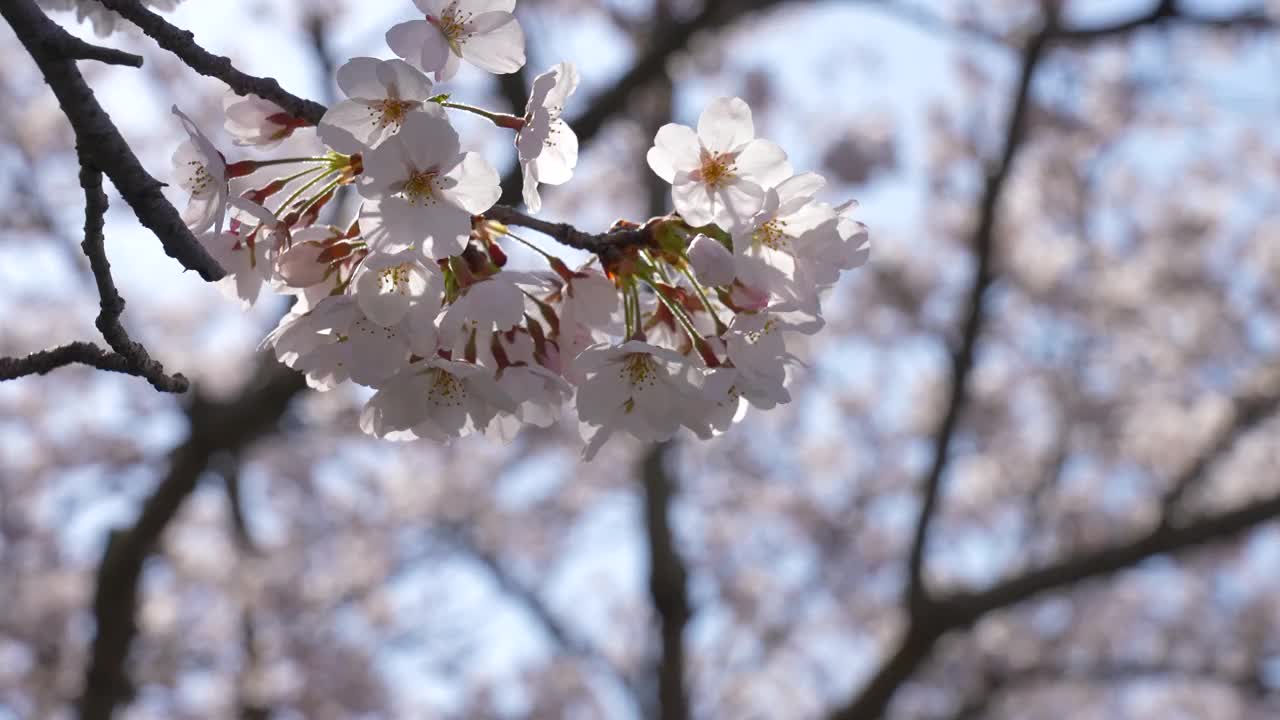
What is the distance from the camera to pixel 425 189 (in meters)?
1.04

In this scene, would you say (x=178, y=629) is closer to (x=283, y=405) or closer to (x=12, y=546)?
(x=12, y=546)

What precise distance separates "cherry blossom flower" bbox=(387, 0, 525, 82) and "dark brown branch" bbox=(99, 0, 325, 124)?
14cm

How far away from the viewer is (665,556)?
4.58 meters

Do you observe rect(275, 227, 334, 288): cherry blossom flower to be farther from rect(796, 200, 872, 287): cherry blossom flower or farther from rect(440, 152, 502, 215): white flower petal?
rect(796, 200, 872, 287): cherry blossom flower

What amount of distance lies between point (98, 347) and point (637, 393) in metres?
0.62

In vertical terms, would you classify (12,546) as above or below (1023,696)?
above

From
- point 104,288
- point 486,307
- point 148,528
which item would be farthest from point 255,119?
point 148,528

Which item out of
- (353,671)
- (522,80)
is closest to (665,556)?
(522,80)

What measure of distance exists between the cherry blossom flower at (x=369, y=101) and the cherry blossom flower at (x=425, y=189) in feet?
0.13

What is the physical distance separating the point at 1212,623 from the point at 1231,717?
124 centimetres

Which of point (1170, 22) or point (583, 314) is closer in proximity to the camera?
point (583, 314)

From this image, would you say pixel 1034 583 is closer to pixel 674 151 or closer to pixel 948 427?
pixel 948 427

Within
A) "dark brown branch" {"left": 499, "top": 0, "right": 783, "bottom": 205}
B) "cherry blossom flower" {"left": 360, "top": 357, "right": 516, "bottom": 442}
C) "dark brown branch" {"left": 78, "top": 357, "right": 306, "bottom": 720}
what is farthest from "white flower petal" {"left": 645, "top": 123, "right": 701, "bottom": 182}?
"dark brown branch" {"left": 499, "top": 0, "right": 783, "bottom": 205}

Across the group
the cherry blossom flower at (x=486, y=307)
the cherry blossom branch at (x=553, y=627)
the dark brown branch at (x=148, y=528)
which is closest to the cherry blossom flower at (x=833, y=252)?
the cherry blossom flower at (x=486, y=307)
